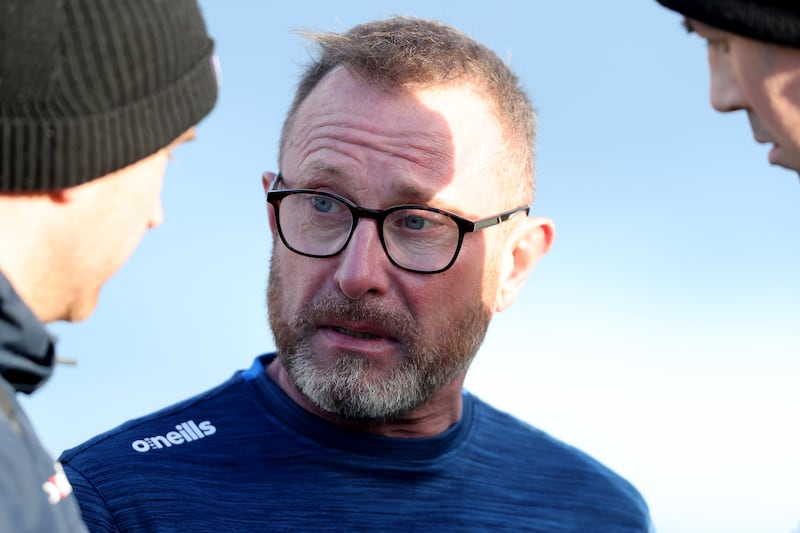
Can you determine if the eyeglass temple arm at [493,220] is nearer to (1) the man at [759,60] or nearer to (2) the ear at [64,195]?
(1) the man at [759,60]

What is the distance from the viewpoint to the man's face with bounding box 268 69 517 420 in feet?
11.0

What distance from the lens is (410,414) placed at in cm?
354

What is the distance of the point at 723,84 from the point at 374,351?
5.31 feet

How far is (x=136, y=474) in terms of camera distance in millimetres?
3258

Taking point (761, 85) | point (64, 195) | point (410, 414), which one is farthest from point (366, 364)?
point (761, 85)

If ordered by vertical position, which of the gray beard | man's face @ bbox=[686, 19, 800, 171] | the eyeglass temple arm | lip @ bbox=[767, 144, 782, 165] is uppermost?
man's face @ bbox=[686, 19, 800, 171]

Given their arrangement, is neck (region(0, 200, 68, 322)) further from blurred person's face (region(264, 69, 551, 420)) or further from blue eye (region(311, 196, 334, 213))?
blue eye (region(311, 196, 334, 213))

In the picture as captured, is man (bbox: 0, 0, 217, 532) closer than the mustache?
Yes

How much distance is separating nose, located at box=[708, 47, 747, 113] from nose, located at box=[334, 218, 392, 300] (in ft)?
4.75

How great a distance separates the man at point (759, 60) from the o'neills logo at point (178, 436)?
2164mm

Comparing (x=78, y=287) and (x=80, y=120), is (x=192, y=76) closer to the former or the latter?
(x=80, y=120)

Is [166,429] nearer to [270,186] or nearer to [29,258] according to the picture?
[270,186]

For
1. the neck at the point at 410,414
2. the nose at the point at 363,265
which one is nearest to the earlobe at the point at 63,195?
the nose at the point at 363,265

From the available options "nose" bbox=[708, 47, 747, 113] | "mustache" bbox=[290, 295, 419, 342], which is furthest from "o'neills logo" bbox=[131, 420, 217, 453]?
"nose" bbox=[708, 47, 747, 113]
